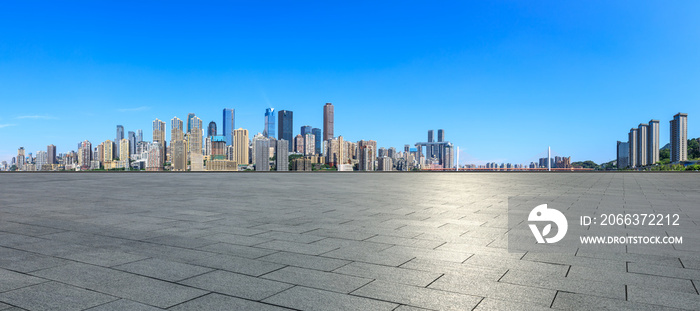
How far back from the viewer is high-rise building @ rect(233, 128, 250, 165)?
15275cm

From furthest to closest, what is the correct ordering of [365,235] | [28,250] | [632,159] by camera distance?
[632,159], [365,235], [28,250]

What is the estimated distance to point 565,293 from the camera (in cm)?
409

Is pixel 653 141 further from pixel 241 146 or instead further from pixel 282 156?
pixel 241 146

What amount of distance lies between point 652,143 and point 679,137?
8.64 metres

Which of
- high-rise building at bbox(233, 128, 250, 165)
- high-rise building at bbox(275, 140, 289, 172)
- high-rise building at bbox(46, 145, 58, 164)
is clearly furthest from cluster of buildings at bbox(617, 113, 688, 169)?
high-rise building at bbox(46, 145, 58, 164)

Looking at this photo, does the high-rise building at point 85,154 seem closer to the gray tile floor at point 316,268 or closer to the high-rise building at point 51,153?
the high-rise building at point 51,153

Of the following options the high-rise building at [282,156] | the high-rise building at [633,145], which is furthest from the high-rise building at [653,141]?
the high-rise building at [282,156]

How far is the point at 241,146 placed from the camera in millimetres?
157875

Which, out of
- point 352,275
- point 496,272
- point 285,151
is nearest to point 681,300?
point 496,272

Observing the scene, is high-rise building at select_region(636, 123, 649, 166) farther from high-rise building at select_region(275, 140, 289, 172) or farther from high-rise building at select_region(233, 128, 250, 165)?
high-rise building at select_region(233, 128, 250, 165)

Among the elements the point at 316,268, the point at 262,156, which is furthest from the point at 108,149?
the point at 316,268

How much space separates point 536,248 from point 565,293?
2269 millimetres

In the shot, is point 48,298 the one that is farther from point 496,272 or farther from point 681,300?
point 681,300

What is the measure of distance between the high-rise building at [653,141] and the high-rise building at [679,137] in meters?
5.86
